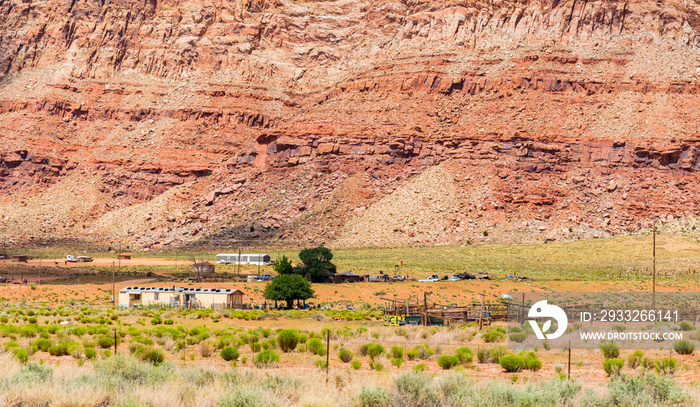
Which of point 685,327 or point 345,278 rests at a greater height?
point 345,278

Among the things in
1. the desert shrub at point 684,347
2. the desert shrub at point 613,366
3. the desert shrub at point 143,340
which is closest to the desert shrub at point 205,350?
the desert shrub at point 143,340

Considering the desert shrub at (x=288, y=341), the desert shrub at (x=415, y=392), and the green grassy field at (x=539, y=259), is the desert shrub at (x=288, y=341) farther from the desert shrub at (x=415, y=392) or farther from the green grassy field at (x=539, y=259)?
the green grassy field at (x=539, y=259)

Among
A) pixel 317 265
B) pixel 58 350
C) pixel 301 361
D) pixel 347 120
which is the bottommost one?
pixel 301 361

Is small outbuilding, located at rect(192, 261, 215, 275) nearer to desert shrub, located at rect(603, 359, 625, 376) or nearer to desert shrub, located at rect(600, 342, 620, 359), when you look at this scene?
desert shrub, located at rect(600, 342, 620, 359)

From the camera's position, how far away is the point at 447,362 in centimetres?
2188

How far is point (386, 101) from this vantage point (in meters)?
110

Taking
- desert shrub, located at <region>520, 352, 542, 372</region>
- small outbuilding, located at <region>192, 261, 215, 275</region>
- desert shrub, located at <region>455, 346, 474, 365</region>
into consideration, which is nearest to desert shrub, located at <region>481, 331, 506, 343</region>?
desert shrub, located at <region>455, 346, 474, 365</region>

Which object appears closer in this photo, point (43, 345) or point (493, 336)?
point (43, 345)

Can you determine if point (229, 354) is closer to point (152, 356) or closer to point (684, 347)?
point (152, 356)

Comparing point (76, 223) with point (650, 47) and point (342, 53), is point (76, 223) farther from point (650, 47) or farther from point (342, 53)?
point (650, 47)

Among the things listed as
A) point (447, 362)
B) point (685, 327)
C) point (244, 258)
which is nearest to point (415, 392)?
point (447, 362)

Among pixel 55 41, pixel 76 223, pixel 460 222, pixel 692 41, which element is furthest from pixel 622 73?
pixel 55 41

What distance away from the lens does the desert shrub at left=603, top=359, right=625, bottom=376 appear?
65.7 ft

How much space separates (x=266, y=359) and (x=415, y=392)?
7.39 m
